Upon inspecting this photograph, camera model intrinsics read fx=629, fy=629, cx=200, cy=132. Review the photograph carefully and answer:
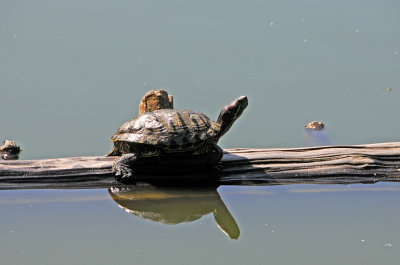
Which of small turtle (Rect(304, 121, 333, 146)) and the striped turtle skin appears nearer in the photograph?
the striped turtle skin

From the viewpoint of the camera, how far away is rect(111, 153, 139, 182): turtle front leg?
3.95m

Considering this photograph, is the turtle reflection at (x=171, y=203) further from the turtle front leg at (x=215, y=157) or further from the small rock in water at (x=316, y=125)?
the small rock in water at (x=316, y=125)

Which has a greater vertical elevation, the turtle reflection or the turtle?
the turtle

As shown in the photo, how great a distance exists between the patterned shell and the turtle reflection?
0.33 meters

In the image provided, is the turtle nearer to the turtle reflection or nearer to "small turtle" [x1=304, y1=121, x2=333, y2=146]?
the turtle reflection

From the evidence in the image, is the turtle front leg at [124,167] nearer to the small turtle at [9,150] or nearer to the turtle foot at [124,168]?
the turtle foot at [124,168]

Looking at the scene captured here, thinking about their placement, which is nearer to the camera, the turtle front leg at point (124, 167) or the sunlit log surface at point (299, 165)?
the turtle front leg at point (124, 167)

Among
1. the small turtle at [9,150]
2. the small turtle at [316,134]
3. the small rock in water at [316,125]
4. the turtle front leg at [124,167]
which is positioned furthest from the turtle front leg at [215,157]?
the small turtle at [9,150]

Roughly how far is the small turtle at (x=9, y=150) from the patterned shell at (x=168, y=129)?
1160 mm

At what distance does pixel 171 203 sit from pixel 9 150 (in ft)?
5.21

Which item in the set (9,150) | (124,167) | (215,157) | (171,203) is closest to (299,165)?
(215,157)

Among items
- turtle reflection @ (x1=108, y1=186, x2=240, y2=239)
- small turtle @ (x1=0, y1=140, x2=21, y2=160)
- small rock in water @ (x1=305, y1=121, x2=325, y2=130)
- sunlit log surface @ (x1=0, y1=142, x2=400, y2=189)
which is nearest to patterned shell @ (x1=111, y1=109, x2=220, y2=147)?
sunlit log surface @ (x1=0, y1=142, x2=400, y2=189)

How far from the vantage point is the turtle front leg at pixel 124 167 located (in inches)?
156

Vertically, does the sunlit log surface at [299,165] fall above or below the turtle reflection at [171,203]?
above
